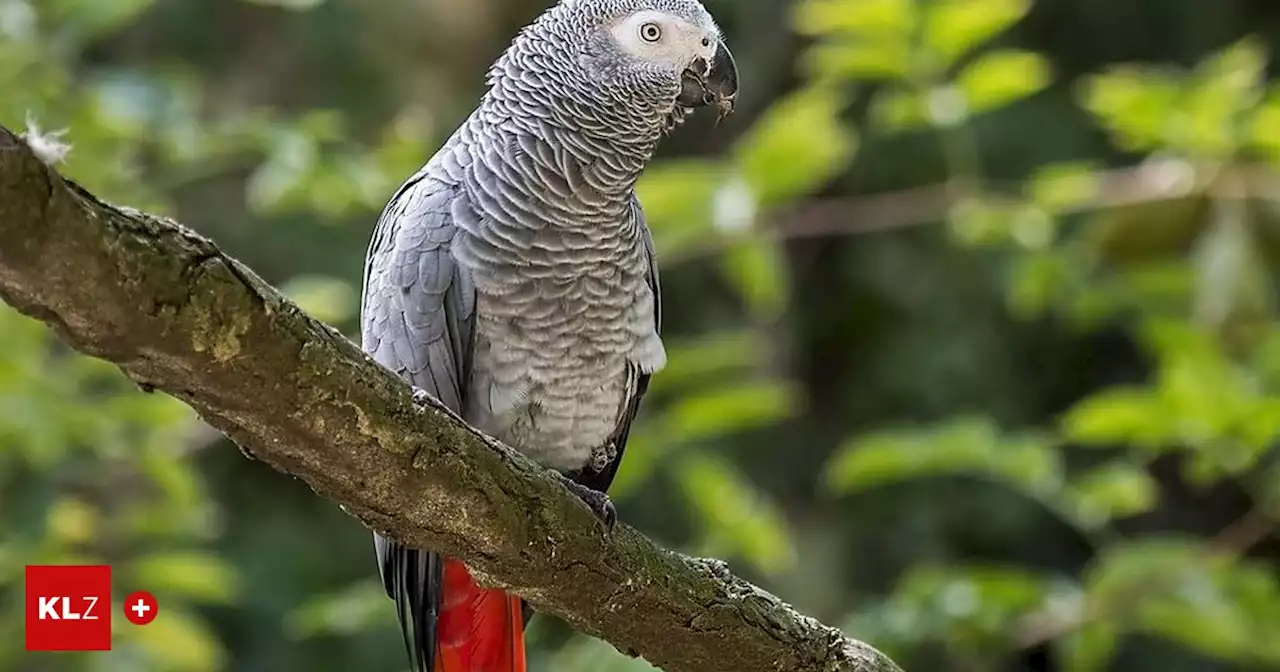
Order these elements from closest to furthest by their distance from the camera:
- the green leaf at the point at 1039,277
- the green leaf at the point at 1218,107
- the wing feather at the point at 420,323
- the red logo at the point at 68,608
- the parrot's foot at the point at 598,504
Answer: the parrot's foot at the point at 598,504, the wing feather at the point at 420,323, the red logo at the point at 68,608, the green leaf at the point at 1218,107, the green leaf at the point at 1039,277

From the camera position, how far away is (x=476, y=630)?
1199 mm

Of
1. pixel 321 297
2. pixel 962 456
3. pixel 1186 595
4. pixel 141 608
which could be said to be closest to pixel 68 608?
pixel 141 608

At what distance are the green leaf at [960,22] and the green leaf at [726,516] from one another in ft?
2.26

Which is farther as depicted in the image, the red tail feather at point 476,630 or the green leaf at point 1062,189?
the green leaf at point 1062,189

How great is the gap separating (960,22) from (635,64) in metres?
0.64

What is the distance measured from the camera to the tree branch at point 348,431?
1.82 ft

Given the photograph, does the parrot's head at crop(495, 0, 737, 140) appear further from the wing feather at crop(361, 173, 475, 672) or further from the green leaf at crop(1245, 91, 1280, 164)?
the green leaf at crop(1245, 91, 1280, 164)

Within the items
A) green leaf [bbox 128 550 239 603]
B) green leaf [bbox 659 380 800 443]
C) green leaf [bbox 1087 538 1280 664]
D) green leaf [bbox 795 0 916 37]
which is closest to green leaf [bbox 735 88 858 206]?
green leaf [bbox 795 0 916 37]

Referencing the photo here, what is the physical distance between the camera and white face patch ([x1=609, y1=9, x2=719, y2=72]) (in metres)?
1.11

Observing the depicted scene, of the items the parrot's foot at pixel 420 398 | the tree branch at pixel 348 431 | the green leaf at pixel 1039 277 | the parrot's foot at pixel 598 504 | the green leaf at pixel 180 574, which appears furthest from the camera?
the green leaf at pixel 1039 277

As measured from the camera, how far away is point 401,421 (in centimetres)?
72

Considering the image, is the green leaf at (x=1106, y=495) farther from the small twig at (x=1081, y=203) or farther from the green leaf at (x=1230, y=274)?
the small twig at (x=1081, y=203)

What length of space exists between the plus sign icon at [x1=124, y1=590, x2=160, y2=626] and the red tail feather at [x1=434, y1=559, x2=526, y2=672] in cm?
65

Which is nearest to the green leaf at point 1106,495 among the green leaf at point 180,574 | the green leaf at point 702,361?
the green leaf at point 702,361
